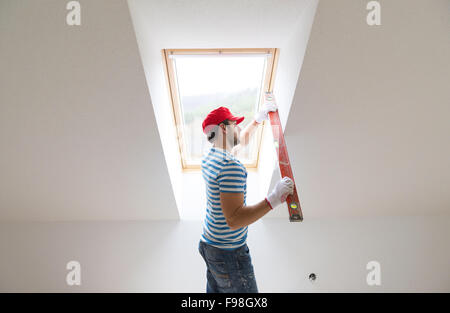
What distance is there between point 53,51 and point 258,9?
0.95 meters

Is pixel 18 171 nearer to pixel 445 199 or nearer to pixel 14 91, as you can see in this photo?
pixel 14 91

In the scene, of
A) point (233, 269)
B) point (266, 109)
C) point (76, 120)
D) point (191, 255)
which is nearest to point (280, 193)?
point (233, 269)

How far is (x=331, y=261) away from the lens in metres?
2.37

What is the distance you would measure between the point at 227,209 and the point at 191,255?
1245 mm

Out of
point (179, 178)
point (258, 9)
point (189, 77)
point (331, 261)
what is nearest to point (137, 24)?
point (258, 9)

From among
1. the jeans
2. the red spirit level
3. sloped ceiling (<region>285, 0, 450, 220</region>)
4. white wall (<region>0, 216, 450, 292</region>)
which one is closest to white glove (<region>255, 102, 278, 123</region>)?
the red spirit level

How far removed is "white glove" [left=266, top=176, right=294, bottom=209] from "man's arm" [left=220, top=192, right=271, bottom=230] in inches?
1.0

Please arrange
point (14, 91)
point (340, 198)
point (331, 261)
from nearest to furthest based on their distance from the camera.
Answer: point (14, 91), point (340, 198), point (331, 261)

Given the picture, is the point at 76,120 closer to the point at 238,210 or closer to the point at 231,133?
the point at 231,133

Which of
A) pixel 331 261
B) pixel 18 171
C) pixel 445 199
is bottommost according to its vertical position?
pixel 331 261

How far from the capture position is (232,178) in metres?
1.26

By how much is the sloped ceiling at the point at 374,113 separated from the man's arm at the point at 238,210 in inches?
24.4

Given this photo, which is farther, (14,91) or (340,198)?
(340,198)

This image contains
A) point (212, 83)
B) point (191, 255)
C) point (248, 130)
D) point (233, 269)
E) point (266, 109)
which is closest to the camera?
point (233, 269)
